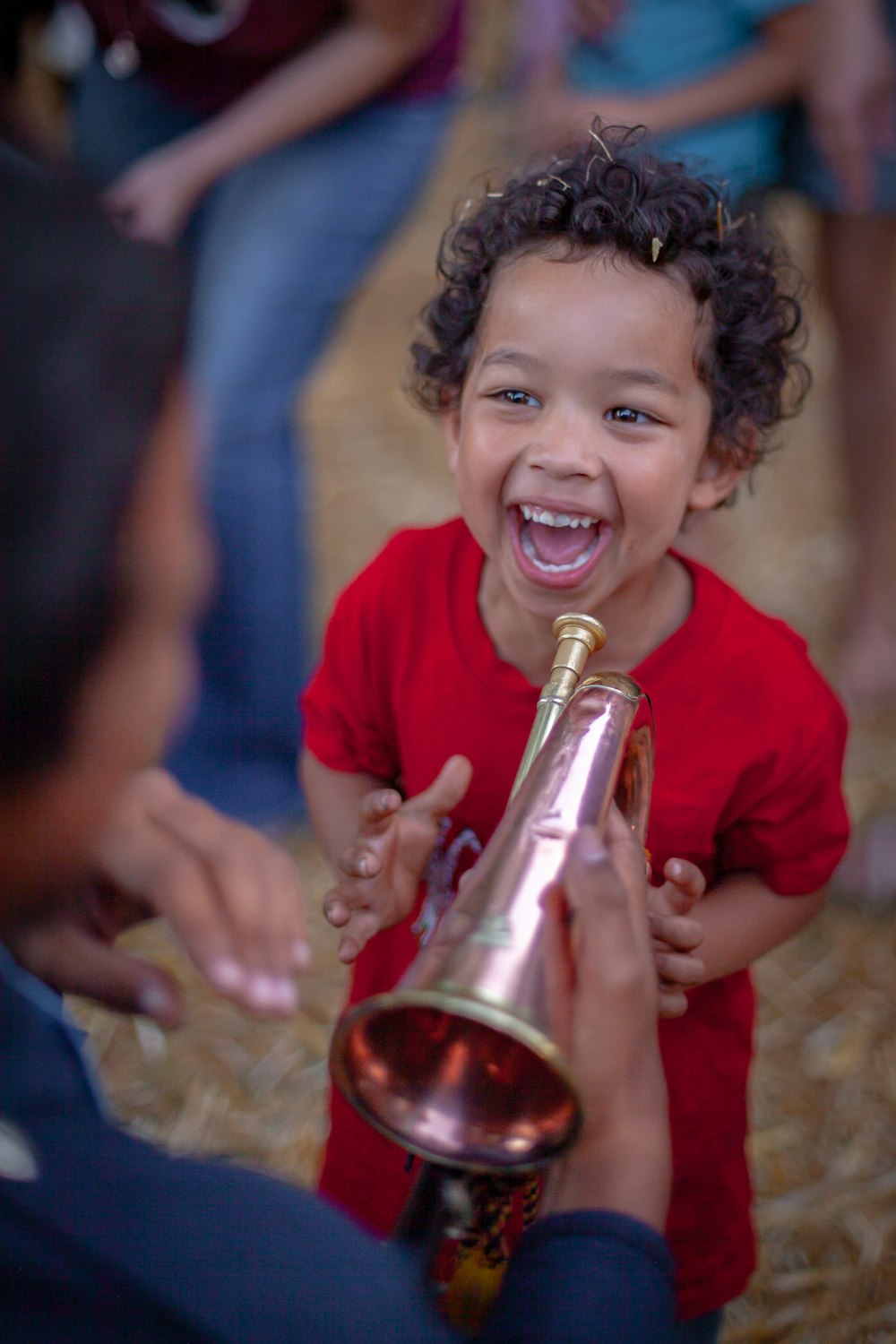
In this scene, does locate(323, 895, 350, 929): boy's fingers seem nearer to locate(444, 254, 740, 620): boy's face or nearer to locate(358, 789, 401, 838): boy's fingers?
locate(358, 789, 401, 838): boy's fingers

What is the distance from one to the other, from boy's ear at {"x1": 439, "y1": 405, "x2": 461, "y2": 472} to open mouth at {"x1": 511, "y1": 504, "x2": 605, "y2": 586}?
150 millimetres

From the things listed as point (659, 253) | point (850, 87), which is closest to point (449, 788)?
point (659, 253)

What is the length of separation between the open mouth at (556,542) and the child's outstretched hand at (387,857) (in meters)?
0.23

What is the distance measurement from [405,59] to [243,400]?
0.72 metres

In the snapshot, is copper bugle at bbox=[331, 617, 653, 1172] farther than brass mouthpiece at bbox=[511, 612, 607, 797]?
No

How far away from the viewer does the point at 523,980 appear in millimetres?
945

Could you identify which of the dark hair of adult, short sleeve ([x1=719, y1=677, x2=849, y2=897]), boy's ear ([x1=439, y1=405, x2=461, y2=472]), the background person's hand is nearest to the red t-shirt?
short sleeve ([x1=719, y1=677, x2=849, y2=897])

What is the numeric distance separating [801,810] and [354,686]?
1.76 ft

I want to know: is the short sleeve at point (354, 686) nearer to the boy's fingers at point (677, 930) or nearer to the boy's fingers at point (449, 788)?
the boy's fingers at point (449, 788)

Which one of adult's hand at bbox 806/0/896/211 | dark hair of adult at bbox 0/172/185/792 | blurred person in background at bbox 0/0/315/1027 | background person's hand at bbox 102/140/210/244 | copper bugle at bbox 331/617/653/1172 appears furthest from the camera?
background person's hand at bbox 102/140/210/244

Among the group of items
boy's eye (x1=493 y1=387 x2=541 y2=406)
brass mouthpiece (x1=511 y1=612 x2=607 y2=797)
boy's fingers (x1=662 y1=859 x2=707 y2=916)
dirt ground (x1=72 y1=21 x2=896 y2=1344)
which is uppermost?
boy's eye (x1=493 y1=387 x2=541 y2=406)

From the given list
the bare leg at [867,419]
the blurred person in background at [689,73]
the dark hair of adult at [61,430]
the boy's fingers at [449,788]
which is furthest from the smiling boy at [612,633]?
the bare leg at [867,419]

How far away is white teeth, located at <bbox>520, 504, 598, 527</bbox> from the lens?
1316 millimetres

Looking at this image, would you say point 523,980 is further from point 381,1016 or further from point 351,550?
point 351,550
